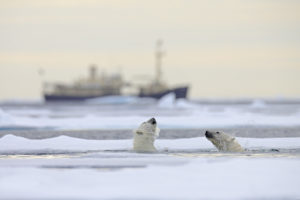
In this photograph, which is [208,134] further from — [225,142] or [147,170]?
[147,170]

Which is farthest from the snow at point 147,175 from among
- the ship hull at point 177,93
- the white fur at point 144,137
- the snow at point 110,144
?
the ship hull at point 177,93

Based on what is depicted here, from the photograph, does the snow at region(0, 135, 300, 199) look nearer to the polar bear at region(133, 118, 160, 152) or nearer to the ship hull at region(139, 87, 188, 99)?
the polar bear at region(133, 118, 160, 152)

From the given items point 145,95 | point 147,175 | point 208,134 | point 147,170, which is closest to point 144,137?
point 208,134

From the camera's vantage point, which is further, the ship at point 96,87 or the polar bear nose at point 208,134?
the ship at point 96,87

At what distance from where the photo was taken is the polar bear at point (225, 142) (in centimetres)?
1388

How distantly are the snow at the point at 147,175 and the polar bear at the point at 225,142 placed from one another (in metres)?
0.30

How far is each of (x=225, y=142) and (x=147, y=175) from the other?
4.41m

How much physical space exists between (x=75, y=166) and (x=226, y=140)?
4.08 metres

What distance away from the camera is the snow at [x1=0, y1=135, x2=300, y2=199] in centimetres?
852

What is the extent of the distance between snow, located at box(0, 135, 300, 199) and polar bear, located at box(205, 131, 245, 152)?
0.30 meters

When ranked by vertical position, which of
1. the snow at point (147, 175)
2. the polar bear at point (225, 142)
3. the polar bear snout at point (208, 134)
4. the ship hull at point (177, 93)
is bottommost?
the snow at point (147, 175)

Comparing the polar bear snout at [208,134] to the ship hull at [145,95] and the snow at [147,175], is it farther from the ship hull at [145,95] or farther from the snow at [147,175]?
the ship hull at [145,95]

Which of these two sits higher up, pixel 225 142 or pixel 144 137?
pixel 144 137

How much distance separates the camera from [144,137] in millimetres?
14023
